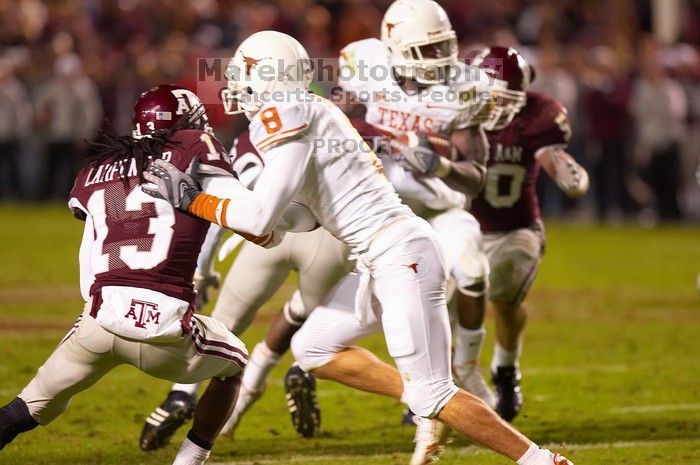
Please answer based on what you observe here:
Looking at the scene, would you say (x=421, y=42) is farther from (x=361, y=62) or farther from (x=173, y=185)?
(x=173, y=185)

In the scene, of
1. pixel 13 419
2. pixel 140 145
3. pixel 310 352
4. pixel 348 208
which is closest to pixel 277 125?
pixel 348 208

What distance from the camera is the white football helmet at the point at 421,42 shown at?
5410mm

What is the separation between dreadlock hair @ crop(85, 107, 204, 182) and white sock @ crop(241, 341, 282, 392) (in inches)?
53.8

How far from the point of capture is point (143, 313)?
13.3 ft

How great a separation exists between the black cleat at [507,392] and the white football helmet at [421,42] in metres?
1.36

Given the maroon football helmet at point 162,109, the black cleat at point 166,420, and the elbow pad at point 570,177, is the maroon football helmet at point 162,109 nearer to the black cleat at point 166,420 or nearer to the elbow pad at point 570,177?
the black cleat at point 166,420

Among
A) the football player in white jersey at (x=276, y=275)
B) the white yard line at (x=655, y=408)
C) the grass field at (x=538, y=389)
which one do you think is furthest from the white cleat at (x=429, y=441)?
the white yard line at (x=655, y=408)

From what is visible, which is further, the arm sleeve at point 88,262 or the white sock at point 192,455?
the white sock at point 192,455

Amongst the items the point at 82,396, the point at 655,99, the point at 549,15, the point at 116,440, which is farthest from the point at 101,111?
the point at 116,440

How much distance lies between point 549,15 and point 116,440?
10.8 m

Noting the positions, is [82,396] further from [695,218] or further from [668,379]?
[695,218]

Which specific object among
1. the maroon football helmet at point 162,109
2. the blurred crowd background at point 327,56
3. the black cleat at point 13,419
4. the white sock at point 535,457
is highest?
the maroon football helmet at point 162,109

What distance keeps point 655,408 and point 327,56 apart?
8864mm

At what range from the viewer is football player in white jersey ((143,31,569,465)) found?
403 cm
